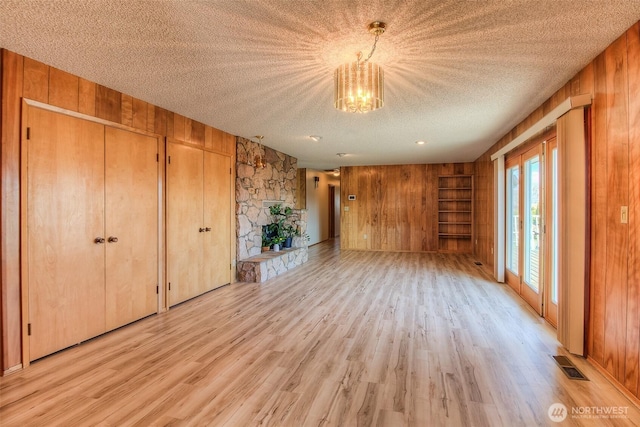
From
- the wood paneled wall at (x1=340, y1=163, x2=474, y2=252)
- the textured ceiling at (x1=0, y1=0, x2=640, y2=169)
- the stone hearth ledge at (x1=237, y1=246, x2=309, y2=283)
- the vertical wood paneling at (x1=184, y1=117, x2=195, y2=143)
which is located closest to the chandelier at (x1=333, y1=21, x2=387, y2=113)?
the textured ceiling at (x1=0, y1=0, x2=640, y2=169)

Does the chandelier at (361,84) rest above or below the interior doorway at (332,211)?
above

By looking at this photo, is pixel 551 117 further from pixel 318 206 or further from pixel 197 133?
pixel 318 206

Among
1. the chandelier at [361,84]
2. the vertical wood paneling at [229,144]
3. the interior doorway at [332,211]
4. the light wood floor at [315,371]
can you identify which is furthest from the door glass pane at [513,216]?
the interior doorway at [332,211]

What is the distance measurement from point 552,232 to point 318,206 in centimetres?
770

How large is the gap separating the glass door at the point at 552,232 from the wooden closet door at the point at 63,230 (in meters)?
4.52

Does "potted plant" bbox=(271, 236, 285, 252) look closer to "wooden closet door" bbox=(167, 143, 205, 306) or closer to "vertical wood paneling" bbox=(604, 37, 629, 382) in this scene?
"wooden closet door" bbox=(167, 143, 205, 306)

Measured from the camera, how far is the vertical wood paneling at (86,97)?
9.32 feet

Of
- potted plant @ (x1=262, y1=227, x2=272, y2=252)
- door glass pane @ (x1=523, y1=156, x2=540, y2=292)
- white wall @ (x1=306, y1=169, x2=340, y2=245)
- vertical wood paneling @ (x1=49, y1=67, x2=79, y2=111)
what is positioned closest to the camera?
vertical wood paneling @ (x1=49, y1=67, x2=79, y2=111)

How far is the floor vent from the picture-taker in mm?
2271

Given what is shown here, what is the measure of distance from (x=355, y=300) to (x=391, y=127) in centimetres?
250

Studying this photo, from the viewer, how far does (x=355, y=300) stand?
165 inches

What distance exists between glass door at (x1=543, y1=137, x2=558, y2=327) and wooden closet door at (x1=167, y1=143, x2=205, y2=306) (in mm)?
4234

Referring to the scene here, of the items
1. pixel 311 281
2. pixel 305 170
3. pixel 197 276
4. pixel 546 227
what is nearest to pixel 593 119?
pixel 546 227

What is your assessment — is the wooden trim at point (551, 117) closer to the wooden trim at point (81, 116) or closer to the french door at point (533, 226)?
the french door at point (533, 226)
